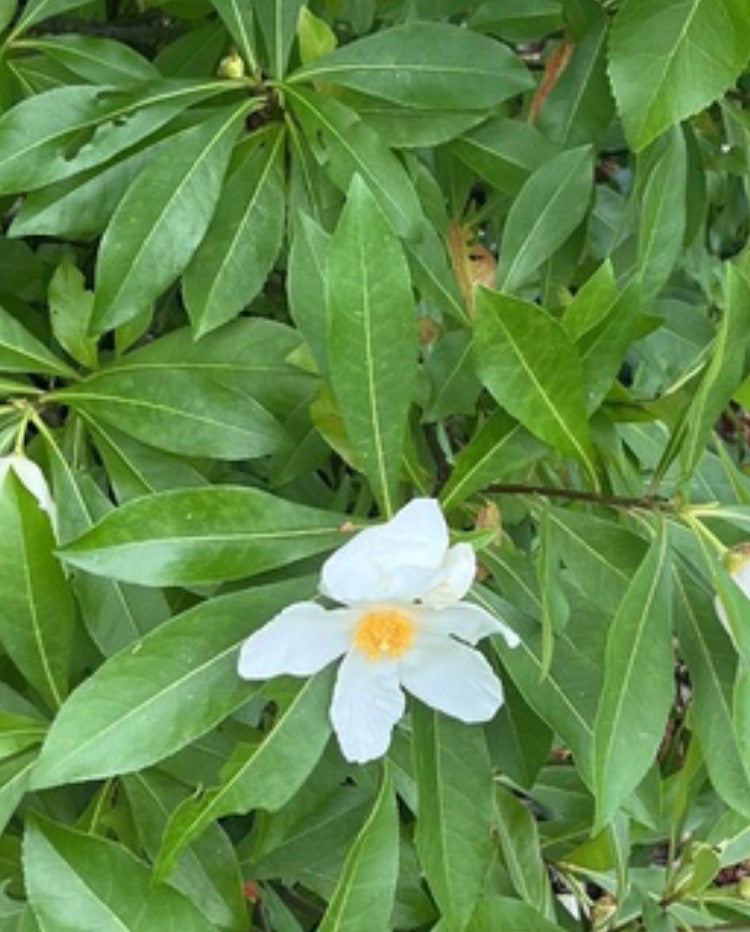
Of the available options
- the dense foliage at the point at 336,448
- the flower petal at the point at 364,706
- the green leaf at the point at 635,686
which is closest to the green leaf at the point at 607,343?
the dense foliage at the point at 336,448

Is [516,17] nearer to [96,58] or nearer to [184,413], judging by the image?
[96,58]

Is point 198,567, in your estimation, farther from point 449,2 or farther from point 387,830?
point 449,2

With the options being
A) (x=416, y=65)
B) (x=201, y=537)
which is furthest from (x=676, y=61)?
(x=201, y=537)

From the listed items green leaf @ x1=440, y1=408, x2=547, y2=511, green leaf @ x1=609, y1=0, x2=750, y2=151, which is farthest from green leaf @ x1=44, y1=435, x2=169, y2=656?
green leaf @ x1=609, y1=0, x2=750, y2=151

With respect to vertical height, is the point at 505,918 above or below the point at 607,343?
below

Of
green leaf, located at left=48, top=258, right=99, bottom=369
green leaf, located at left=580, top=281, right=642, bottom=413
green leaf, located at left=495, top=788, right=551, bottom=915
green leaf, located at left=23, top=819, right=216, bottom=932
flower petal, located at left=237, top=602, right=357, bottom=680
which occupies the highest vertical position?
green leaf, located at left=580, top=281, right=642, bottom=413

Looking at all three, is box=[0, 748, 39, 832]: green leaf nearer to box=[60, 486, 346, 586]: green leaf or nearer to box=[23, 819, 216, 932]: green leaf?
box=[23, 819, 216, 932]: green leaf
